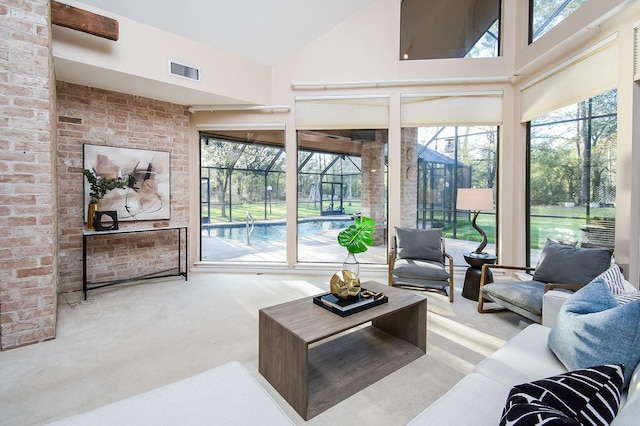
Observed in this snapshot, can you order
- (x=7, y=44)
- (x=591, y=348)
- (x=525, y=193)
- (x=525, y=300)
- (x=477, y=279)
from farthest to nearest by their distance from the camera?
(x=525, y=193) < (x=477, y=279) < (x=525, y=300) < (x=7, y=44) < (x=591, y=348)

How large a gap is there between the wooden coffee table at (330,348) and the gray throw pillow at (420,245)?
56.7 inches

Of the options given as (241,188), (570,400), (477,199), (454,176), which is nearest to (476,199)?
(477,199)

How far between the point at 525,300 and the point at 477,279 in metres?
0.94

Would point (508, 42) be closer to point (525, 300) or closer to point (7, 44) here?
point (525, 300)

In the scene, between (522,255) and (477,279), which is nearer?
(477,279)

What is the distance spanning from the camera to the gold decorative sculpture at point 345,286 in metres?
2.24

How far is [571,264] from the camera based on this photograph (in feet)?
9.02

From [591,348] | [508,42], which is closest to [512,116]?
Answer: [508,42]

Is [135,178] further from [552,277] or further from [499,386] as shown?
[552,277]

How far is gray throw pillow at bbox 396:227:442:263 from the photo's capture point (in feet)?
13.0

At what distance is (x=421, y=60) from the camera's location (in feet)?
14.6

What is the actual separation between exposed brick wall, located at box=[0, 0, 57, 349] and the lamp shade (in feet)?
14.0

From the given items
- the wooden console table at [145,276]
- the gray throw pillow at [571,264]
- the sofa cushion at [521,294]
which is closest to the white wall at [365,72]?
the wooden console table at [145,276]

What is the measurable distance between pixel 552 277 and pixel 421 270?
123cm
